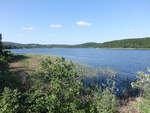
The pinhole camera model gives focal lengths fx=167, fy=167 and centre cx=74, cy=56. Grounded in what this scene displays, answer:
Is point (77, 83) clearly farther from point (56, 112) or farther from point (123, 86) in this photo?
point (123, 86)

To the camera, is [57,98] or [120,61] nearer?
[57,98]

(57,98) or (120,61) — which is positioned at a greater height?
(57,98)

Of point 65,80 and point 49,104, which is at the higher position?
point 65,80

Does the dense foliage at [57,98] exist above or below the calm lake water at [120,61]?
above

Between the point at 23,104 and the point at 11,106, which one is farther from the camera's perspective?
the point at 23,104

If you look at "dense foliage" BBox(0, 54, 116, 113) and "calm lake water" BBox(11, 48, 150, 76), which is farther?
"calm lake water" BBox(11, 48, 150, 76)

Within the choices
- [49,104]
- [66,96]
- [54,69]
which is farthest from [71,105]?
[54,69]

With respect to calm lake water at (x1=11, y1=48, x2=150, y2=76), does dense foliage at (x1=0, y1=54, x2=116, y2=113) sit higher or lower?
higher

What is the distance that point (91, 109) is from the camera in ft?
27.5

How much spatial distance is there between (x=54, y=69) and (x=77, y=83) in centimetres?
140

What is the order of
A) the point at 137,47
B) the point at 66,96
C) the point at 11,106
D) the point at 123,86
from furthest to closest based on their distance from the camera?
the point at 137,47, the point at 123,86, the point at 66,96, the point at 11,106

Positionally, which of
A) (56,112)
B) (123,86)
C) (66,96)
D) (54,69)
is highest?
(54,69)

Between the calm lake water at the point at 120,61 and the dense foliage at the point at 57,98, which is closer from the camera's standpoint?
the dense foliage at the point at 57,98

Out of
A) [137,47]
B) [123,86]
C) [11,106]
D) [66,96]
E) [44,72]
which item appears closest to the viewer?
[11,106]
